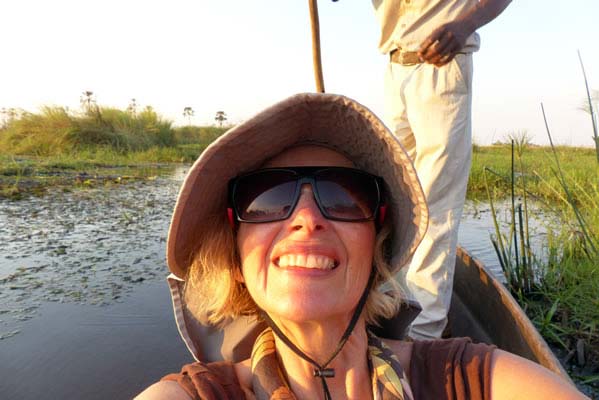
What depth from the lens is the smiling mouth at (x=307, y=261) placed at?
108 centimetres

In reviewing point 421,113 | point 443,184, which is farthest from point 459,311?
point 421,113

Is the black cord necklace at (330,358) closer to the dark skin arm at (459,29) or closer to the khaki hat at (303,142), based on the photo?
the khaki hat at (303,142)

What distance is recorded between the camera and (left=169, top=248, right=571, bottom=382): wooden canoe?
1.34 m

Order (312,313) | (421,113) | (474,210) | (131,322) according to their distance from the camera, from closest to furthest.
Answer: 1. (312,313)
2. (421,113)
3. (131,322)
4. (474,210)

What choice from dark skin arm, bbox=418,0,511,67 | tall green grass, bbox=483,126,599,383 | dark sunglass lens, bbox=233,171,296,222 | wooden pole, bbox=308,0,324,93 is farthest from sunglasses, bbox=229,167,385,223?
tall green grass, bbox=483,126,599,383

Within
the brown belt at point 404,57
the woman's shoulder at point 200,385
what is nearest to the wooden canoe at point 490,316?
the woman's shoulder at point 200,385

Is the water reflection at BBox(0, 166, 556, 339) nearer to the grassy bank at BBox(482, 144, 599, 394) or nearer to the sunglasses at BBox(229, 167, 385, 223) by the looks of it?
the grassy bank at BBox(482, 144, 599, 394)

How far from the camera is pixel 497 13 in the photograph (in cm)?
200

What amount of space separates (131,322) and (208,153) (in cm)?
209

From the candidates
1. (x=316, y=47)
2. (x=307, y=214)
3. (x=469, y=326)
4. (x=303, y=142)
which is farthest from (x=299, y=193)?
(x=469, y=326)

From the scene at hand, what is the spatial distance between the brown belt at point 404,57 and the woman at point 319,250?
1.16 m

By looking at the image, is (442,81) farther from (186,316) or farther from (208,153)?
(186,316)

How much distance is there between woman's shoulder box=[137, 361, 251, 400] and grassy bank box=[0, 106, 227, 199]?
27.2 feet

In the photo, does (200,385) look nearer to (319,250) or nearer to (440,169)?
(319,250)
